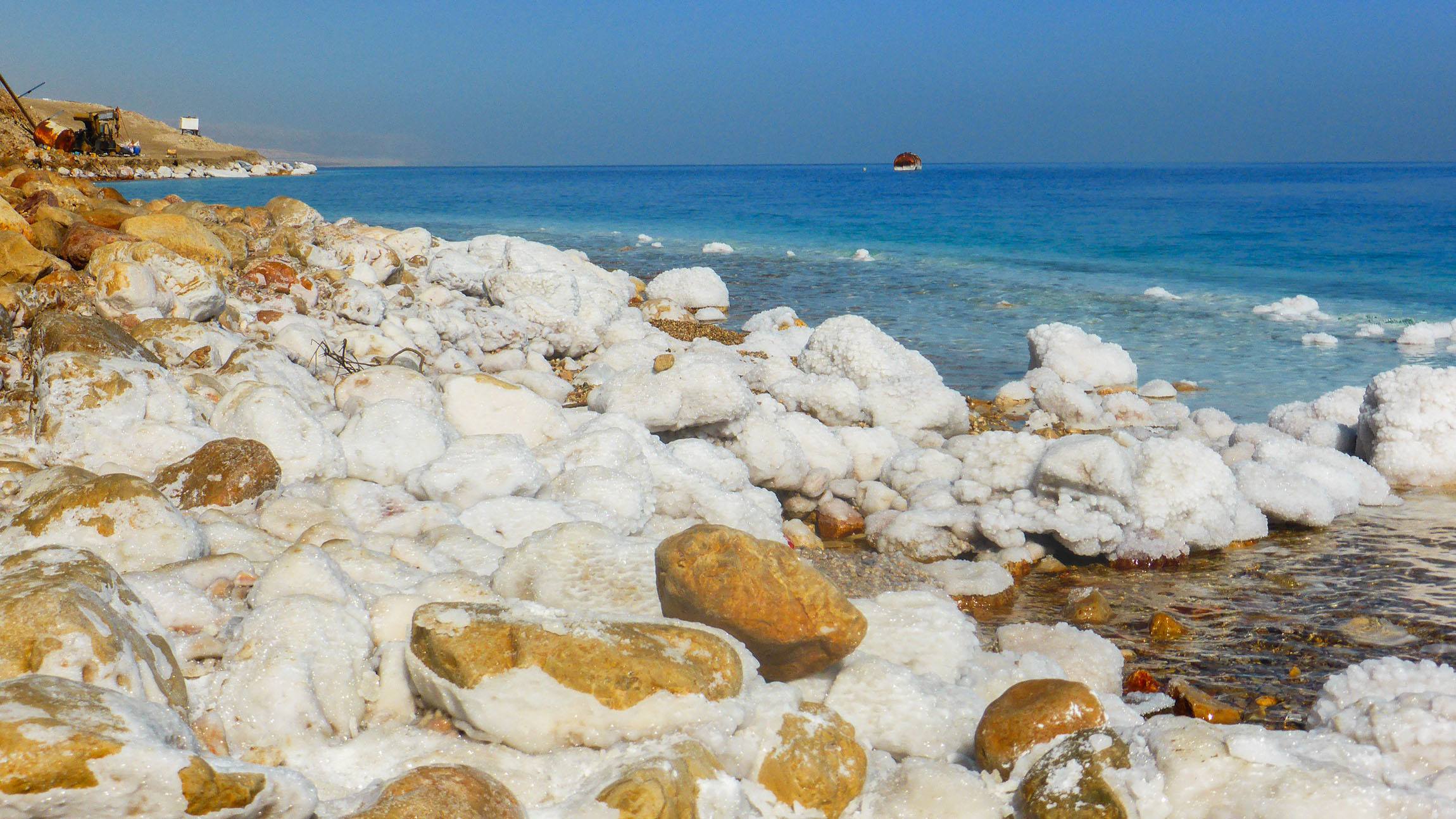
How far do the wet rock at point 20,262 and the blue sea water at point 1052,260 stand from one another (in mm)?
9075

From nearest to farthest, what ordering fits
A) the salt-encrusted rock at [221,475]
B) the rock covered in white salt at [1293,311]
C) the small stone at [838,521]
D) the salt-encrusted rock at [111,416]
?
the salt-encrusted rock at [221,475], the salt-encrusted rock at [111,416], the small stone at [838,521], the rock covered in white salt at [1293,311]

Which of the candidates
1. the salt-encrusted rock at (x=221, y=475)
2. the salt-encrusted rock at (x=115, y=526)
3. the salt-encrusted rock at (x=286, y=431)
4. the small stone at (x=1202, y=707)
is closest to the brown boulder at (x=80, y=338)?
the salt-encrusted rock at (x=286, y=431)

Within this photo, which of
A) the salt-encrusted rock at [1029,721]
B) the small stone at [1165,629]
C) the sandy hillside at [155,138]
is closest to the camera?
the salt-encrusted rock at [1029,721]

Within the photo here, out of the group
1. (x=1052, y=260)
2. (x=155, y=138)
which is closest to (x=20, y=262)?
(x=1052, y=260)

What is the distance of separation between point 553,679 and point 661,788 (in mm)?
544

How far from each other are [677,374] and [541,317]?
3.24m

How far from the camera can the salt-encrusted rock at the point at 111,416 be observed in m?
5.49

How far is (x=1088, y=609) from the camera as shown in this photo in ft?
19.5

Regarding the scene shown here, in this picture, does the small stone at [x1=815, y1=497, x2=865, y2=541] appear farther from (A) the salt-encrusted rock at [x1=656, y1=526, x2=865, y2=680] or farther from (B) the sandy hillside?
(B) the sandy hillside

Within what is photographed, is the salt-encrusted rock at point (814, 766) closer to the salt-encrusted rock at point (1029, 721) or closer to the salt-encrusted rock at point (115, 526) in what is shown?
the salt-encrusted rock at point (1029, 721)

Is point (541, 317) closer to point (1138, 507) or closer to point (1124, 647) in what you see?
point (1138, 507)

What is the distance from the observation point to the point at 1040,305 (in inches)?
740

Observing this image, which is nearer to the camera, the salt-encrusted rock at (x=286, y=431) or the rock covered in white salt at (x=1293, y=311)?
the salt-encrusted rock at (x=286, y=431)

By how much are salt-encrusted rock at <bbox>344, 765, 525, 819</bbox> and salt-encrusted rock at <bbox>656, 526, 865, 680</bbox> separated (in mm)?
1216
